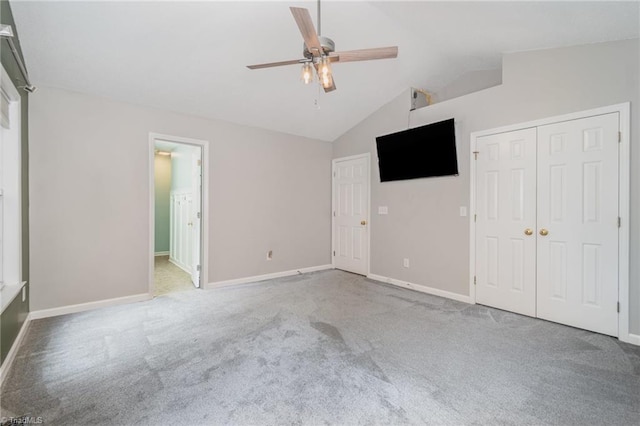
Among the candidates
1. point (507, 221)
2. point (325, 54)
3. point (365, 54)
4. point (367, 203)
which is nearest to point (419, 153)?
point (367, 203)

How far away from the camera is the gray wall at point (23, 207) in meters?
2.10

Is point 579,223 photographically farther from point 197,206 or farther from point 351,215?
point 197,206

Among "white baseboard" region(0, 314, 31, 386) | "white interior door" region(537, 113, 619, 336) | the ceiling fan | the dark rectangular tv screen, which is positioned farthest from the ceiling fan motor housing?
"white baseboard" region(0, 314, 31, 386)

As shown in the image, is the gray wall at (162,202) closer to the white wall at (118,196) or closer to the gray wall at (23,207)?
the white wall at (118,196)

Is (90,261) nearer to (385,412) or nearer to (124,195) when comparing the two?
(124,195)

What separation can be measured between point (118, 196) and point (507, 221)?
179 inches

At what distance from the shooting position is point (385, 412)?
1.64 metres

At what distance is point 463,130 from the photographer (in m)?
3.59

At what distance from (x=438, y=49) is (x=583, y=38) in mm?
1292

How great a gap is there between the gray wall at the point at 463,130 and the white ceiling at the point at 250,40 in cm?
20

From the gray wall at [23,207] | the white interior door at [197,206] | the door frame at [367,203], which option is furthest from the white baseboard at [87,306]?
the door frame at [367,203]

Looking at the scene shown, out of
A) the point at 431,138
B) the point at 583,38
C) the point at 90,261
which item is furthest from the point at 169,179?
the point at 583,38

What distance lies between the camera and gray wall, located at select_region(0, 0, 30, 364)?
210cm

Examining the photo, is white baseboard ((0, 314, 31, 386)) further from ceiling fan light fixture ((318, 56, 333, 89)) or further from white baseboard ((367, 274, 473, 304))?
white baseboard ((367, 274, 473, 304))
